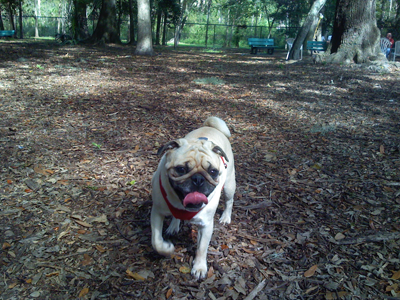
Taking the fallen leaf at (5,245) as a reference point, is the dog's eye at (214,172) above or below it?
above

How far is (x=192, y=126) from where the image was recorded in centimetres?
582

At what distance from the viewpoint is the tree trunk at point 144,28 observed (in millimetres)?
13820

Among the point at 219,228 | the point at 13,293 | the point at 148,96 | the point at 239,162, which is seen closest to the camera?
the point at 13,293

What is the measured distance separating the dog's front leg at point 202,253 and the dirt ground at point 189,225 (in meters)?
0.09

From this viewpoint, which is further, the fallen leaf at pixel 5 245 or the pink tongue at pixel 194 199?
the fallen leaf at pixel 5 245

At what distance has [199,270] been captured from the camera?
269 centimetres

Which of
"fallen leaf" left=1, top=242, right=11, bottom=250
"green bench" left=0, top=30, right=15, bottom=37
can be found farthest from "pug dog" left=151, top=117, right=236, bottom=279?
"green bench" left=0, top=30, right=15, bottom=37

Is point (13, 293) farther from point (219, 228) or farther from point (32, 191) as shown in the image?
point (219, 228)

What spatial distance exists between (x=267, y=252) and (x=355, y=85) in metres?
7.84

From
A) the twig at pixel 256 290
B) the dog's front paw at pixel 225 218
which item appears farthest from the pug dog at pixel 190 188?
the dog's front paw at pixel 225 218

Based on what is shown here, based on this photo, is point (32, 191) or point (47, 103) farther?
point (47, 103)

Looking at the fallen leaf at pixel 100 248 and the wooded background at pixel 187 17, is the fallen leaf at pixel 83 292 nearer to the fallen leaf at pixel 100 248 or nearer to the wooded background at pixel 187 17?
the fallen leaf at pixel 100 248

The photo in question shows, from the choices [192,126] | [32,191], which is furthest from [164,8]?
[32,191]

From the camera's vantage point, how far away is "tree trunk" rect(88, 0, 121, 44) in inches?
817
